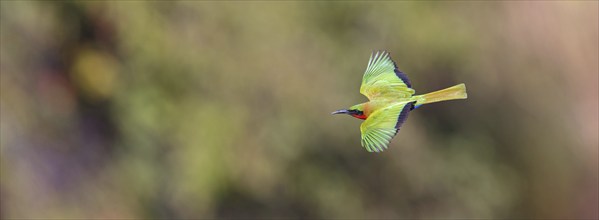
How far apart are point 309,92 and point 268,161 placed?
332 millimetres

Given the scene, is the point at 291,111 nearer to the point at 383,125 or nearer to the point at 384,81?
the point at 384,81

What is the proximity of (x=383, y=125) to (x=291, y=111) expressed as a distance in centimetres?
240

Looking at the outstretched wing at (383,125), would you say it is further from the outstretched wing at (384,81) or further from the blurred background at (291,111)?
the blurred background at (291,111)

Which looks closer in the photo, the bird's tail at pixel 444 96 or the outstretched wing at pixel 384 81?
the bird's tail at pixel 444 96

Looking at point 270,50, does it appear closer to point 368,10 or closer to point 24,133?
point 368,10

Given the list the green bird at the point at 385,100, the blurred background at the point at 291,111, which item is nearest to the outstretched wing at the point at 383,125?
the green bird at the point at 385,100

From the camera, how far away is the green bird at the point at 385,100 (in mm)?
621

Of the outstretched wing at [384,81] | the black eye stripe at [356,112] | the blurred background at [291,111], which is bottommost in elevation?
the black eye stripe at [356,112]

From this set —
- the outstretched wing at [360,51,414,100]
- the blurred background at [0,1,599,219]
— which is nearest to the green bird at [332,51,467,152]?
the outstretched wing at [360,51,414,100]

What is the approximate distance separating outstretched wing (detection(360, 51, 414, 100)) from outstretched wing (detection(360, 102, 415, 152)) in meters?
0.04

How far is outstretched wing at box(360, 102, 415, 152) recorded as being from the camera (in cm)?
61

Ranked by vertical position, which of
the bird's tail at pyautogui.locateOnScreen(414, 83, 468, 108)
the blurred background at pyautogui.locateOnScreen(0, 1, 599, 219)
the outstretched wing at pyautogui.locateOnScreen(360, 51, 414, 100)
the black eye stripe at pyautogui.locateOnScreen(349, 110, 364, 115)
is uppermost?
the blurred background at pyautogui.locateOnScreen(0, 1, 599, 219)

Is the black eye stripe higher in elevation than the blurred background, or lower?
lower

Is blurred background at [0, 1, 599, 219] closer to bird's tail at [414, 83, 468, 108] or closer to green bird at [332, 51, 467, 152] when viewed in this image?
green bird at [332, 51, 467, 152]
